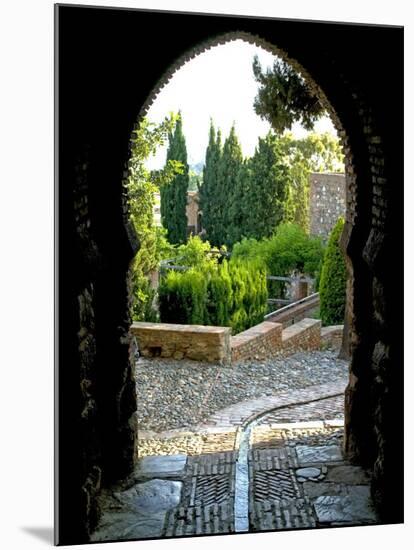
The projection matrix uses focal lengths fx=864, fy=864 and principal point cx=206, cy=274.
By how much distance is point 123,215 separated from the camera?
17.3ft

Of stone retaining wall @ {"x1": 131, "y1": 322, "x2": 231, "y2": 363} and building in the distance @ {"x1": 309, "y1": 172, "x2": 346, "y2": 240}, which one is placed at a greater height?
building in the distance @ {"x1": 309, "y1": 172, "x2": 346, "y2": 240}

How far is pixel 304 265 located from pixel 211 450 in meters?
6.41

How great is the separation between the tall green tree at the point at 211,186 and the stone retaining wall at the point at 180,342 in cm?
183

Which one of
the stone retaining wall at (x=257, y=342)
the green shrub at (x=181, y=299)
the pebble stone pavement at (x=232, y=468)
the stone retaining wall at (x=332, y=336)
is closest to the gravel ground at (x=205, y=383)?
the pebble stone pavement at (x=232, y=468)

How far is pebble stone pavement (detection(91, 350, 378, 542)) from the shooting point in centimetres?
514

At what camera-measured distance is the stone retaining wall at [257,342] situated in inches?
403

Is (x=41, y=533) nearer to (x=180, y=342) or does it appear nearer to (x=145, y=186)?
(x=180, y=342)

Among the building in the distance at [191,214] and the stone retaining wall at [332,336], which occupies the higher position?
the building in the distance at [191,214]

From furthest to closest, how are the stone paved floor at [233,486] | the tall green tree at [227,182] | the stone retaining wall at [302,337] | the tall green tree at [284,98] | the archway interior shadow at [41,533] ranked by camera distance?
1. the stone retaining wall at [302,337]
2. the tall green tree at [227,182]
3. the tall green tree at [284,98]
4. the stone paved floor at [233,486]
5. the archway interior shadow at [41,533]

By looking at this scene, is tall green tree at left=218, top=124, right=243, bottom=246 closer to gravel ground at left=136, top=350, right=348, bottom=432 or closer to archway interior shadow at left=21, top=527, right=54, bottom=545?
gravel ground at left=136, top=350, right=348, bottom=432

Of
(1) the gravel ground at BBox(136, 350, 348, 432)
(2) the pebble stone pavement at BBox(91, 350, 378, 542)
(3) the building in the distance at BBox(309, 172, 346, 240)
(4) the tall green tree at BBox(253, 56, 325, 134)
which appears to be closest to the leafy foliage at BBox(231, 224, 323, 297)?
(3) the building in the distance at BBox(309, 172, 346, 240)

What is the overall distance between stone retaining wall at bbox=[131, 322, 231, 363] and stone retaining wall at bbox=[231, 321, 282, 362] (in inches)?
14.8

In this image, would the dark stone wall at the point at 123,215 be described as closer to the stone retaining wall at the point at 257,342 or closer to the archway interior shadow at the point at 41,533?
the archway interior shadow at the point at 41,533

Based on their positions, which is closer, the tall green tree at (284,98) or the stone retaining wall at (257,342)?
the tall green tree at (284,98)
